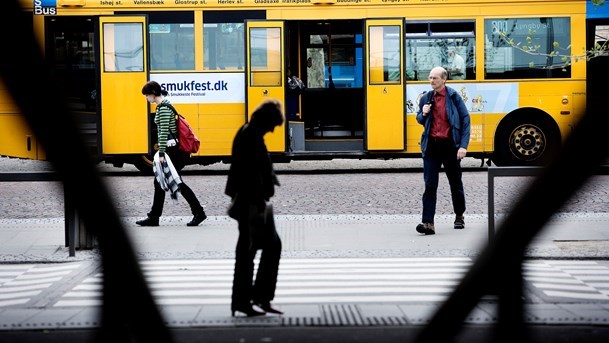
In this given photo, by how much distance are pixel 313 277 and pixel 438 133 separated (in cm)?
322

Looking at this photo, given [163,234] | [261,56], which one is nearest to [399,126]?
[261,56]

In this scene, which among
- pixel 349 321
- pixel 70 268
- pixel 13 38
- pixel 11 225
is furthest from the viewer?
pixel 11 225

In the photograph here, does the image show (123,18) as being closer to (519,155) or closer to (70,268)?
(519,155)

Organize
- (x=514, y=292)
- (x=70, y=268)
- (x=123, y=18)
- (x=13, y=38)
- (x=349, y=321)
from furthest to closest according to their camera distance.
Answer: (x=123, y=18)
(x=70, y=268)
(x=349, y=321)
(x=514, y=292)
(x=13, y=38)

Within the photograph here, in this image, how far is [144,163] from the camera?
19.1 metres

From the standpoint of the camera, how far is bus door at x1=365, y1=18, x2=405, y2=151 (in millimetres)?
18609

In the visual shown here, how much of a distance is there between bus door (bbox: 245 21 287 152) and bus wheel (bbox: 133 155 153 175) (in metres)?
2.30

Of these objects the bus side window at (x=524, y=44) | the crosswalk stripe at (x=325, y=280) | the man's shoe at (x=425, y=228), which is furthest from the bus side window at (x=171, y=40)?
the crosswalk stripe at (x=325, y=280)

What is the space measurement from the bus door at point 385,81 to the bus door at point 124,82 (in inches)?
173

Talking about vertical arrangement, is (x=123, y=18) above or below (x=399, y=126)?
above

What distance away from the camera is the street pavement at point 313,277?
19.7 feet

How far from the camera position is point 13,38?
94 centimetres

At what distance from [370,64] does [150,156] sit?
4.75 metres

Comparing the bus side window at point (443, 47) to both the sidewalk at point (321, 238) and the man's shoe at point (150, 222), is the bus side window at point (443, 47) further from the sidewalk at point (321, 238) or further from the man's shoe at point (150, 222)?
the man's shoe at point (150, 222)
